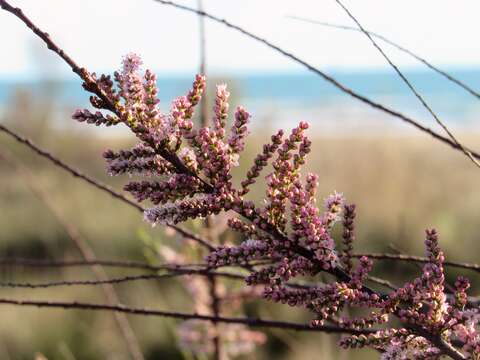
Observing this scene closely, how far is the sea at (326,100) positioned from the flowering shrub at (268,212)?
47 mm

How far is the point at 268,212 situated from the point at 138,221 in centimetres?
1072

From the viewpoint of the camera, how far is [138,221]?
1134 centimetres

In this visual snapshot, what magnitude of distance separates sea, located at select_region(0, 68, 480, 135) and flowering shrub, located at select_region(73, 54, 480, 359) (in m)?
0.05

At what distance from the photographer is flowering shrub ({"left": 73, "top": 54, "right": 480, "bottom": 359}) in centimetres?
71

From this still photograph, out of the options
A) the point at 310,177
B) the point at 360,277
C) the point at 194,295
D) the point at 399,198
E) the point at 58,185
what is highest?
the point at 58,185

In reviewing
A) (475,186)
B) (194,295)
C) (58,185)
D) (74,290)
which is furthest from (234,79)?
(194,295)

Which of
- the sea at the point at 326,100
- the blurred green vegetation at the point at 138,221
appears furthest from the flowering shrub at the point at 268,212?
the blurred green vegetation at the point at 138,221

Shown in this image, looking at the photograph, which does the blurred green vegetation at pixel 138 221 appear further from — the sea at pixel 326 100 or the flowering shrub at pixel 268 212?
the flowering shrub at pixel 268 212

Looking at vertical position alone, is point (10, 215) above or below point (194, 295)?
above

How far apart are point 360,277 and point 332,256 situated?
3 cm

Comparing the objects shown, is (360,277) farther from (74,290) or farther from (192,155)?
(74,290)

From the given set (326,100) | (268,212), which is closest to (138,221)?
(326,100)

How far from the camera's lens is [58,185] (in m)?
14.2

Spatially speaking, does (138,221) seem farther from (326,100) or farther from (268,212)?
(268,212)
